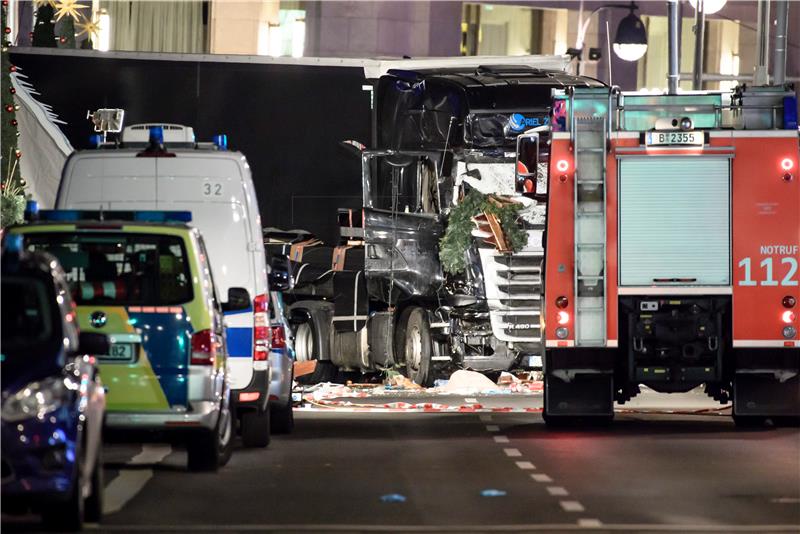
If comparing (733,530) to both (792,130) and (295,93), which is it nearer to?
(792,130)

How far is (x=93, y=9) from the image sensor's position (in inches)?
1668

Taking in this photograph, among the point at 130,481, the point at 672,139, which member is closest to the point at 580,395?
the point at 672,139

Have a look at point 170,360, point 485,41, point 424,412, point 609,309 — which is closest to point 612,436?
point 609,309

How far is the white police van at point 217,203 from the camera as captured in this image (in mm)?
16859

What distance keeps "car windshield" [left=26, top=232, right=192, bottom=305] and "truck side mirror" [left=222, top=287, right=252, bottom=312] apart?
3.86 ft

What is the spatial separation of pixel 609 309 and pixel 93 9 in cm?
2458

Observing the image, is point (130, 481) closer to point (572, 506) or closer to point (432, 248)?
point (572, 506)

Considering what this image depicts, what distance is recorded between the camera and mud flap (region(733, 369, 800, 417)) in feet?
65.5

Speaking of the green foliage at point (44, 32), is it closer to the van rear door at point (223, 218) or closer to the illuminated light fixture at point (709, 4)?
the illuminated light fixture at point (709, 4)

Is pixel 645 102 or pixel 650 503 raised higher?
pixel 645 102

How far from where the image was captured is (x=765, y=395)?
789 inches

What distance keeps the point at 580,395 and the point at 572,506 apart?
6.83 meters

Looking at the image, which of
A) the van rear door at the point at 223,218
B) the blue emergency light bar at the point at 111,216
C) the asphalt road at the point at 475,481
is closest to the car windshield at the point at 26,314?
the asphalt road at the point at 475,481

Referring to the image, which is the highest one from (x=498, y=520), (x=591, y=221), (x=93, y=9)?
(x=93, y=9)
